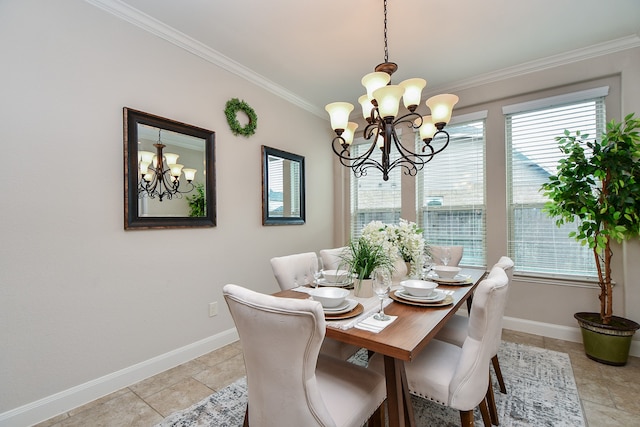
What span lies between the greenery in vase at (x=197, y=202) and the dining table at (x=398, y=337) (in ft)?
5.71

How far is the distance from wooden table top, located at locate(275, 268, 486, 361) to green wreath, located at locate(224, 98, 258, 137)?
A: 89.3 inches

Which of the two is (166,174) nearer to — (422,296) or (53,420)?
(53,420)

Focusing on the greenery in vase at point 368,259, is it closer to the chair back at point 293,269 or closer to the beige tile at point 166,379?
the chair back at point 293,269

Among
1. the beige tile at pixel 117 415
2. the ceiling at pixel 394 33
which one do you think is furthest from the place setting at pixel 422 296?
the ceiling at pixel 394 33

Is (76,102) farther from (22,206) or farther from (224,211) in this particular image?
(224,211)

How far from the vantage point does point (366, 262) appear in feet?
5.49

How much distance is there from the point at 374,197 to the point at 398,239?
2311 mm

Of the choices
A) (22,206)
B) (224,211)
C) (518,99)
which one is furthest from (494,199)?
(22,206)

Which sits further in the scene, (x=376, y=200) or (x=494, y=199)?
(x=376, y=200)

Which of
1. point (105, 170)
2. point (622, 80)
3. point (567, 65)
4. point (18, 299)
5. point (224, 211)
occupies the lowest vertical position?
point (18, 299)

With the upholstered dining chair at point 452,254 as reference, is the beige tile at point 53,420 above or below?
below

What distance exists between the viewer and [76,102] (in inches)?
75.2

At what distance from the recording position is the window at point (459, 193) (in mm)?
3352

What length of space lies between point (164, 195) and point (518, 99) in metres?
3.71
